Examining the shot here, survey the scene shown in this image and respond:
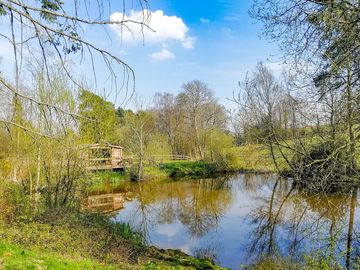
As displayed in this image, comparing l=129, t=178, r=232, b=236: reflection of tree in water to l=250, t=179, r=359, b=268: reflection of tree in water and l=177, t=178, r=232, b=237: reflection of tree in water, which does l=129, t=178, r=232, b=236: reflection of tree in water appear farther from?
l=250, t=179, r=359, b=268: reflection of tree in water

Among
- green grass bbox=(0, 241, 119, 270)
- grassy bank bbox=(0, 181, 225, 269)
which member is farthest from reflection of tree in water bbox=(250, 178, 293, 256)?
green grass bbox=(0, 241, 119, 270)

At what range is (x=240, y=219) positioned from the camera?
1516 centimetres

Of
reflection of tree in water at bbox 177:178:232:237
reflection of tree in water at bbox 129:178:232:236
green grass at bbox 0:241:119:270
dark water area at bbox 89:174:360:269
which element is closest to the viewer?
green grass at bbox 0:241:119:270

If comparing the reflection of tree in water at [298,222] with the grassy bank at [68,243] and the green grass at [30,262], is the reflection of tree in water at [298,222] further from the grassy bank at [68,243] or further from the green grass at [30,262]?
the green grass at [30,262]

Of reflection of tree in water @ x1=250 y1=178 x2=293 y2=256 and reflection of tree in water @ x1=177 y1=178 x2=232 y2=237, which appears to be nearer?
reflection of tree in water @ x1=250 y1=178 x2=293 y2=256

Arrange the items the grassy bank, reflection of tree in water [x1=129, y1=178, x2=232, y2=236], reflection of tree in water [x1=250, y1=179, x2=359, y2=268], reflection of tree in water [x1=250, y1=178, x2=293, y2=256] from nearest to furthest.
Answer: the grassy bank < reflection of tree in water [x1=250, y1=179, x2=359, y2=268] < reflection of tree in water [x1=250, y1=178, x2=293, y2=256] < reflection of tree in water [x1=129, y1=178, x2=232, y2=236]

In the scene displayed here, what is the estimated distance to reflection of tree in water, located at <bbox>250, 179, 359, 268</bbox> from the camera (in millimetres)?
9312

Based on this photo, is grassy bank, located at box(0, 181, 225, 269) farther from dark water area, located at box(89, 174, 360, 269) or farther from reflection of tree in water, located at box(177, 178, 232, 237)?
reflection of tree in water, located at box(177, 178, 232, 237)

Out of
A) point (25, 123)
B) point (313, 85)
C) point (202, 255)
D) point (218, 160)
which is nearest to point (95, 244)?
point (202, 255)

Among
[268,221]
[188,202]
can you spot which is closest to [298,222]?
[268,221]

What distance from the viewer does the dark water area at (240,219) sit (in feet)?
32.5

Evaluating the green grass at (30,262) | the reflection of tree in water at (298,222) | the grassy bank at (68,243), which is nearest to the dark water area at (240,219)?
the reflection of tree in water at (298,222)

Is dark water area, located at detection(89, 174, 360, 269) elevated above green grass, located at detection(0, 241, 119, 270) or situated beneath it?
Result: situated beneath

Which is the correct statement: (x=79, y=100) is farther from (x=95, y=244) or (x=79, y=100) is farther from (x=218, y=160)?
(x=218, y=160)
